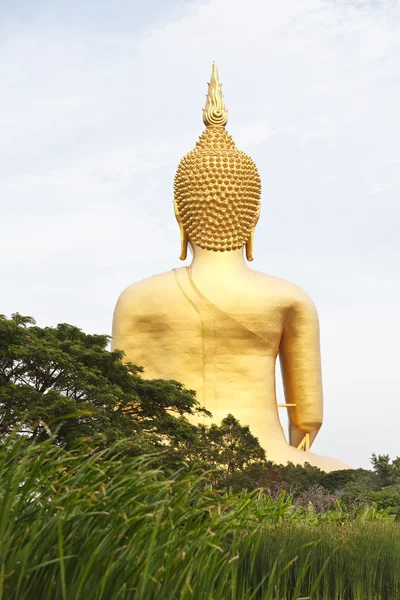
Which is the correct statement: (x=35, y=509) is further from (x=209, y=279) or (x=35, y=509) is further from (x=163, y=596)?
(x=209, y=279)

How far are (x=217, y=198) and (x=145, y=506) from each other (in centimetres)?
1735

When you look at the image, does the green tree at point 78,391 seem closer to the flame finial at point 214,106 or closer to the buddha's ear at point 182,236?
the buddha's ear at point 182,236

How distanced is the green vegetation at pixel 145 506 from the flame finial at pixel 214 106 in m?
7.58

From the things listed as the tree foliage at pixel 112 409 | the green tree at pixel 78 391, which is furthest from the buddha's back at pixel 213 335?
the green tree at pixel 78 391

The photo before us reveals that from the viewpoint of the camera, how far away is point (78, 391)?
1430 cm

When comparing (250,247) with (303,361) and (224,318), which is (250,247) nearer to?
(224,318)

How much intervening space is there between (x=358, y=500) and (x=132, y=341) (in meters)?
7.59

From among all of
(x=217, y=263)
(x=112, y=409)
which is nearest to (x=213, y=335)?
(x=217, y=263)

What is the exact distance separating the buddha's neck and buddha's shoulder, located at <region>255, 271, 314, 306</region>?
2.02 ft

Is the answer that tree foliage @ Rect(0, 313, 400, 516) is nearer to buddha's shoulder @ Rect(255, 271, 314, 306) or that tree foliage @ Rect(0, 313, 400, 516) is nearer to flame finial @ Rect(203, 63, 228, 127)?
buddha's shoulder @ Rect(255, 271, 314, 306)

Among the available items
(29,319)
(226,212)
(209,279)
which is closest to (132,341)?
(209,279)

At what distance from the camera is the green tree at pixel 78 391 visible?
43.2 feet

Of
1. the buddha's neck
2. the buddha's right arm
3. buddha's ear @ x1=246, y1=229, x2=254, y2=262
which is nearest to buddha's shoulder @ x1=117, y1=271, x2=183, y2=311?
the buddha's neck

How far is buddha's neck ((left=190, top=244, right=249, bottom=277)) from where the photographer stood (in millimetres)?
21359
